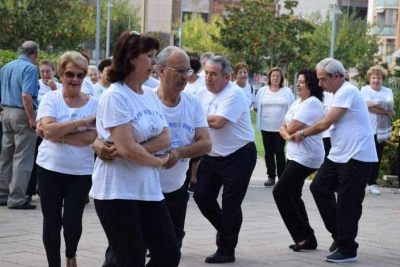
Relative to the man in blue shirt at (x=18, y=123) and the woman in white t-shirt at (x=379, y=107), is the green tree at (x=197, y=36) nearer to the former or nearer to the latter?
the woman in white t-shirt at (x=379, y=107)

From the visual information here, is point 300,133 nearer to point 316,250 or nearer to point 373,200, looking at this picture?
point 316,250

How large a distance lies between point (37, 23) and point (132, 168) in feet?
92.6

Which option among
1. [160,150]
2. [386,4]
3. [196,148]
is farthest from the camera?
[386,4]

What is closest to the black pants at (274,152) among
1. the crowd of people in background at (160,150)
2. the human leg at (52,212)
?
the crowd of people in background at (160,150)

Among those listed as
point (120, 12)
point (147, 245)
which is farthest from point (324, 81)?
point (120, 12)

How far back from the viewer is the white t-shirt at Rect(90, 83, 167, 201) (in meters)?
5.60

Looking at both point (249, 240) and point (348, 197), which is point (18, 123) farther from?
point (348, 197)

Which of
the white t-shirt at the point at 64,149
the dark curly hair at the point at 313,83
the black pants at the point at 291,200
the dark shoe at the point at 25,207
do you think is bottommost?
the dark shoe at the point at 25,207

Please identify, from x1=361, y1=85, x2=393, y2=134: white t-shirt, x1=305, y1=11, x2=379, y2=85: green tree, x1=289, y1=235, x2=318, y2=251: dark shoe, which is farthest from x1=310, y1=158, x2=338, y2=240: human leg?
x1=305, y1=11, x2=379, y2=85: green tree

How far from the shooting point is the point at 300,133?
9.17m

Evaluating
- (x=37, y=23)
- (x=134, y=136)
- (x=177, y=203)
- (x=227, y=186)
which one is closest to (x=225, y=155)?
(x=227, y=186)

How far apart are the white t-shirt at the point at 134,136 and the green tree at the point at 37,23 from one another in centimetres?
2747

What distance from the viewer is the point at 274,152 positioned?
15.7 meters

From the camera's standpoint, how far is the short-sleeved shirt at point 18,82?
11.1 m
